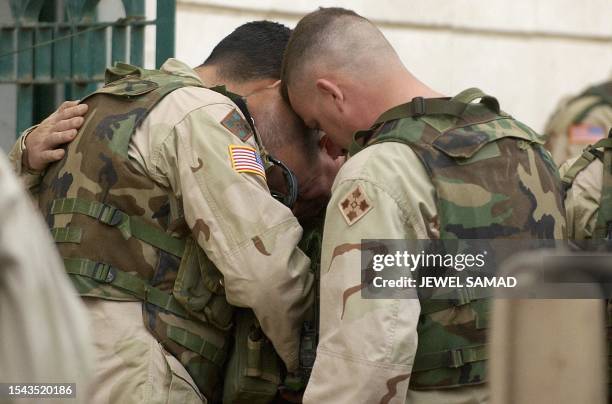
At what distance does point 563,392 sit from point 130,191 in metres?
1.80

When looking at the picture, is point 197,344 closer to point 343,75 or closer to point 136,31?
point 343,75

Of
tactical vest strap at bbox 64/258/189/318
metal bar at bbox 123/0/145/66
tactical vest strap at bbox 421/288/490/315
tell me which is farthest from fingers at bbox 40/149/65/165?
metal bar at bbox 123/0/145/66

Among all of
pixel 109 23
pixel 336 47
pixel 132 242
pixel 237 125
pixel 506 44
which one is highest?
pixel 506 44

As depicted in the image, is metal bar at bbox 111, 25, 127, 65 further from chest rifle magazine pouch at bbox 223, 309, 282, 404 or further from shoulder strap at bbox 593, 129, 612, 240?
shoulder strap at bbox 593, 129, 612, 240

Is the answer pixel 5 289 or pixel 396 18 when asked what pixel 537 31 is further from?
pixel 5 289

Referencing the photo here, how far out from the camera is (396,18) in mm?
6141

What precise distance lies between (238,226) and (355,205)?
1.36 feet

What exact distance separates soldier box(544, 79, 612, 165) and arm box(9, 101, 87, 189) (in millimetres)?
2404

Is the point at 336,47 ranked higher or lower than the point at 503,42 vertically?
lower

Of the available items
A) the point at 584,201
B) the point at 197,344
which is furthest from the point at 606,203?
the point at 197,344

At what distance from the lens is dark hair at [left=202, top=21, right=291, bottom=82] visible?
12.2 feet

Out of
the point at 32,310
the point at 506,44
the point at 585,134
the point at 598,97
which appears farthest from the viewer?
the point at 506,44

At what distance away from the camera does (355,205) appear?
2.87 metres

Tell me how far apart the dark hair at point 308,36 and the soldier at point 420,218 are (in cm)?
27
